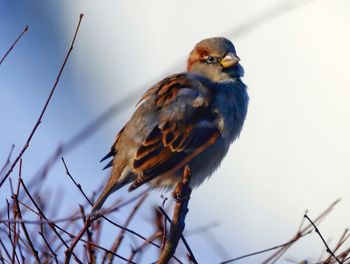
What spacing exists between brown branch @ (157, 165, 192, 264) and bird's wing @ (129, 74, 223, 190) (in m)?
0.51

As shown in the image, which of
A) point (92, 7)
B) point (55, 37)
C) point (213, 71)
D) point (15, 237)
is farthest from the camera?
point (92, 7)

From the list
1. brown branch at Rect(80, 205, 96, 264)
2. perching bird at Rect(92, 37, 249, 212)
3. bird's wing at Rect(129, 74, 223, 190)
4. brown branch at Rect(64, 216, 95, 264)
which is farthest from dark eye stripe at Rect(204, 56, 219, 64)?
brown branch at Rect(64, 216, 95, 264)

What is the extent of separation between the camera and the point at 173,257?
3.81 metres

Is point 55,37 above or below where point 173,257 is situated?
above

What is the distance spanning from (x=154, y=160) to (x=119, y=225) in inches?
48.2

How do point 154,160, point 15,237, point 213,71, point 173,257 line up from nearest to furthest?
point 15,237
point 173,257
point 154,160
point 213,71

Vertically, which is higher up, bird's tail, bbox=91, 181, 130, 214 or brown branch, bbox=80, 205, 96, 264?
bird's tail, bbox=91, 181, 130, 214

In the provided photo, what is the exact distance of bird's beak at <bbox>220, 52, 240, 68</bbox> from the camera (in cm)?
536

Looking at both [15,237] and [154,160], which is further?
[154,160]

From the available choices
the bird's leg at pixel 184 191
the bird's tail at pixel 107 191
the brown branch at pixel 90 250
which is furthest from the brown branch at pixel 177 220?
the bird's tail at pixel 107 191

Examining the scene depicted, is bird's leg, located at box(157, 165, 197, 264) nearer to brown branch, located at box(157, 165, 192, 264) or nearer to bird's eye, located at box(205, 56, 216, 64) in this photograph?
brown branch, located at box(157, 165, 192, 264)

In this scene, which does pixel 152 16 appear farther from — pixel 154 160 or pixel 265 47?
pixel 154 160

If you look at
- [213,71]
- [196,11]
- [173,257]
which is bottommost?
[173,257]

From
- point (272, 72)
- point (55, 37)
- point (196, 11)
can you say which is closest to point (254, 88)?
point (272, 72)
